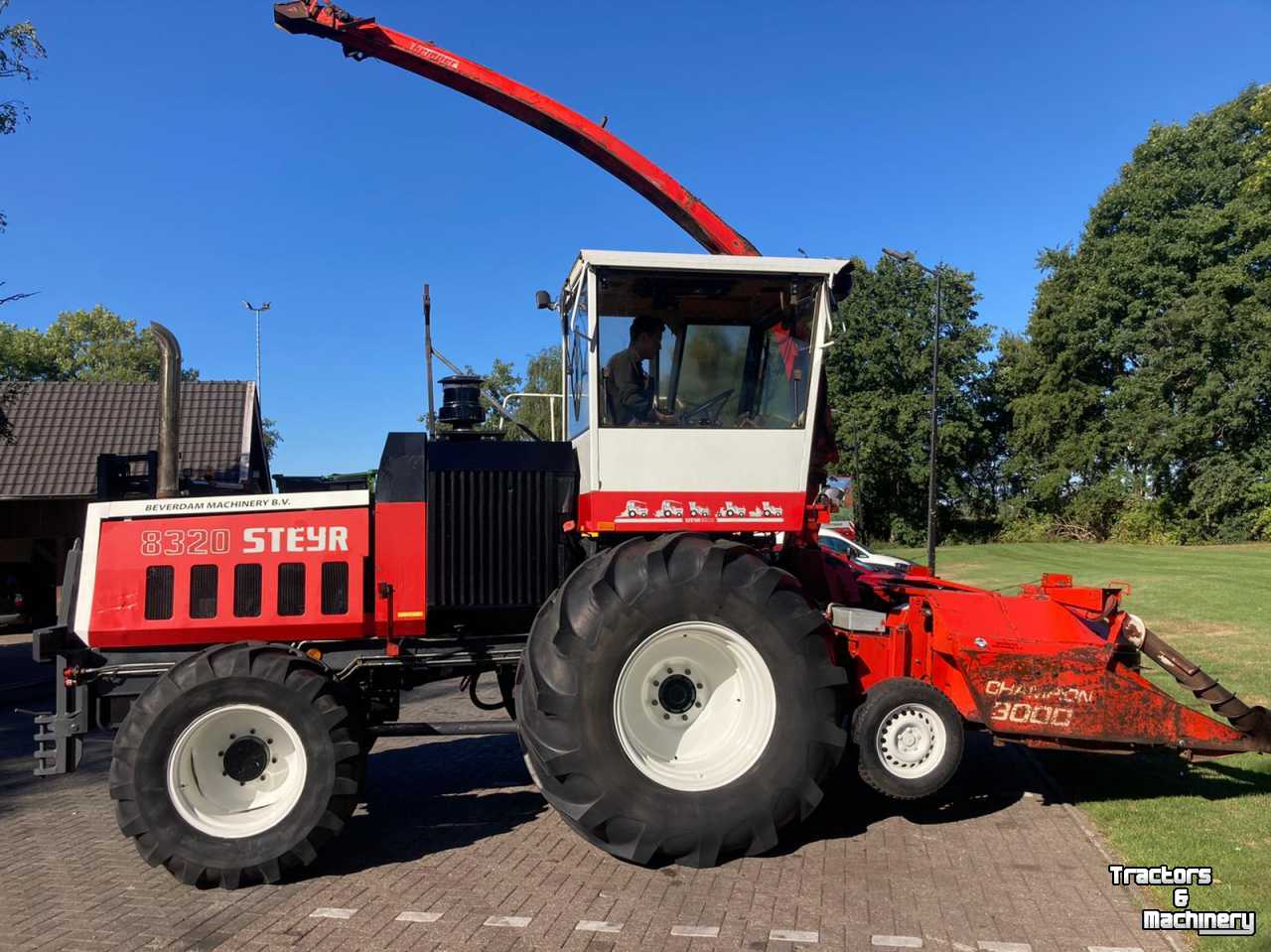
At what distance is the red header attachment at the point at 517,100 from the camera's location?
752cm

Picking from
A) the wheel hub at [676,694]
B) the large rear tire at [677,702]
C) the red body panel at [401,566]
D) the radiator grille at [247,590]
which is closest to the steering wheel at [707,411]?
the large rear tire at [677,702]

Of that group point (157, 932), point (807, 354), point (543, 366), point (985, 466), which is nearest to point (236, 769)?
point (157, 932)

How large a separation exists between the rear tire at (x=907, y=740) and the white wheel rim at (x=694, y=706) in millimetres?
637

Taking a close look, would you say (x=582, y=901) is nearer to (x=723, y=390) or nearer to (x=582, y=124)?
(x=723, y=390)

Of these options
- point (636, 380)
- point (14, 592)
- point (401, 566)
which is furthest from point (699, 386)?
point (14, 592)

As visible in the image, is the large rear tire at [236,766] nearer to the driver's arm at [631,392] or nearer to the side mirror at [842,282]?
the driver's arm at [631,392]

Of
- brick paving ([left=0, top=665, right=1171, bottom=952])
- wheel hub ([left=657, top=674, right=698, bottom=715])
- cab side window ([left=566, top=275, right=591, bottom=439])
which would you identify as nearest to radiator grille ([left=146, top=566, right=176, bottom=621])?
brick paving ([left=0, top=665, right=1171, bottom=952])

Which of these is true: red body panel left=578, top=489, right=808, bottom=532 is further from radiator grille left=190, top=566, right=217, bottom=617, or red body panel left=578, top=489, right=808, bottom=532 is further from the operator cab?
radiator grille left=190, top=566, right=217, bottom=617

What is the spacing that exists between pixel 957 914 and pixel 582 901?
5.68ft

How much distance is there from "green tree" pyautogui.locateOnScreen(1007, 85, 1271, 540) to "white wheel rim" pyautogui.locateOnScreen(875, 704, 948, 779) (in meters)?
36.8

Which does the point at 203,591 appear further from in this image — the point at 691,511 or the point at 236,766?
the point at 691,511

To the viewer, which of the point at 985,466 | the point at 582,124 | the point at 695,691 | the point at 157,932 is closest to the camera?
the point at 157,932

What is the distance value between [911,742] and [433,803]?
307cm

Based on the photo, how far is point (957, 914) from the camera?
416cm
